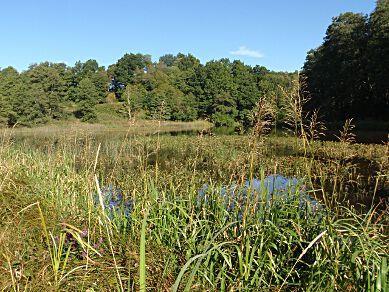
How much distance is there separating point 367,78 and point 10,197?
45.1 m

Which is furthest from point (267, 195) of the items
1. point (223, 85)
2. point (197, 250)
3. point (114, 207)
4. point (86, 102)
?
point (223, 85)

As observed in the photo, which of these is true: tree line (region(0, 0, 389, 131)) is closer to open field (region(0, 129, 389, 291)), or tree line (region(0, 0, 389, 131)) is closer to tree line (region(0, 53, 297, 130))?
tree line (region(0, 53, 297, 130))

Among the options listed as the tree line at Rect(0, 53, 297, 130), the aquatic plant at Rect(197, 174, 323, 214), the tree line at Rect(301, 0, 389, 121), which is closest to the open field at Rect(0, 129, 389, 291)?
the aquatic plant at Rect(197, 174, 323, 214)

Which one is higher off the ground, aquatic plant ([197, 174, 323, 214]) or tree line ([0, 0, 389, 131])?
tree line ([0, 0, 389, 131])

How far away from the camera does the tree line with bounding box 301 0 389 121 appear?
3912cm

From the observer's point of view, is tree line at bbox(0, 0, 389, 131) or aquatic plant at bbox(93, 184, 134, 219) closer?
aquatic plant at bbox(93, 184, 134, 219)

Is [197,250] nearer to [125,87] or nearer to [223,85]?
[125,87]

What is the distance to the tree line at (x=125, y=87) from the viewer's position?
178ft

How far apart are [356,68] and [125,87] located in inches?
1460

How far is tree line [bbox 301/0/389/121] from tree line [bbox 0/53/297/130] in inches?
349

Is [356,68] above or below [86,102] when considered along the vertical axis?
above

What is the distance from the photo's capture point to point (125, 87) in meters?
62.5

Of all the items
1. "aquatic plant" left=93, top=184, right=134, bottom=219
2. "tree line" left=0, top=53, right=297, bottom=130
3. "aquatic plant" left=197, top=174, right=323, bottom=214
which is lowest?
"aquatic plant" left=93, top=184, right=134, bottom=219

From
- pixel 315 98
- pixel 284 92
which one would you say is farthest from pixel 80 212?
pixel 315 98
